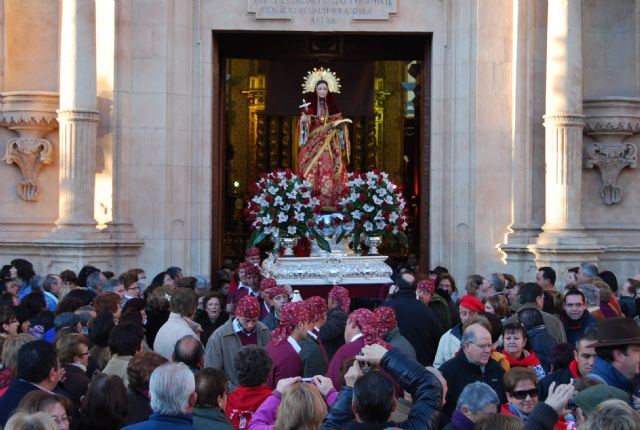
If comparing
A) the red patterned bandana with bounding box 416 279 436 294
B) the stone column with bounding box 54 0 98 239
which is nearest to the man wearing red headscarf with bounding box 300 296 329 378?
the red patterned bandana with bounding box 416 279 436 294

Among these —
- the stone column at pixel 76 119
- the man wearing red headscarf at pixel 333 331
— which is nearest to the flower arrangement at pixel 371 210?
the stone column at pixel 76 119

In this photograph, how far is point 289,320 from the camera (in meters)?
8.23

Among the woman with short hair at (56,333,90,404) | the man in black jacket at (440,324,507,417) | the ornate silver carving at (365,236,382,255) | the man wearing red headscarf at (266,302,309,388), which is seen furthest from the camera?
the ornate silver carving at (365,236,382,255)

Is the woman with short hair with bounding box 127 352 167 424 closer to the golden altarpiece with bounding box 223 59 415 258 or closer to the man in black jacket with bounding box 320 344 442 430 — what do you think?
the man in black jacket with bounding box 320 344 442 430

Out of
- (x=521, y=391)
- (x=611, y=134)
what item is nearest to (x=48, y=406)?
(x=521, y=391)

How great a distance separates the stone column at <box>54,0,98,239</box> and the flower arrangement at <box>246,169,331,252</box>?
2628mm

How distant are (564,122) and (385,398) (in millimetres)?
11818

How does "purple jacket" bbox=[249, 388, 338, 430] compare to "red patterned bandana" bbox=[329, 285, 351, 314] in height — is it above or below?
below

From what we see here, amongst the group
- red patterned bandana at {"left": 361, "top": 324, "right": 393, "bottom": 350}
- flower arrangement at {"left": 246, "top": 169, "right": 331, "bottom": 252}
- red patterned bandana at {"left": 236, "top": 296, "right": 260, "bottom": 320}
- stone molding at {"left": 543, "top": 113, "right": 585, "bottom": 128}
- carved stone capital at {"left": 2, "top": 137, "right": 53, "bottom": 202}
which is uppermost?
stone molding at {"left": 543, "top": 113, "right": 585, "bottom": 128}

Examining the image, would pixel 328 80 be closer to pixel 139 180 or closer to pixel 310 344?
pixel 139 180

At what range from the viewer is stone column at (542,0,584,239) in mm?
16578

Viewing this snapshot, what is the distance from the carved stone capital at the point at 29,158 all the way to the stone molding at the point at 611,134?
25.9 feet

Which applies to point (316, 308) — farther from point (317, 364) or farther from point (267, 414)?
point (267, 414)

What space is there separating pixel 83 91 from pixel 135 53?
1.20 metres
